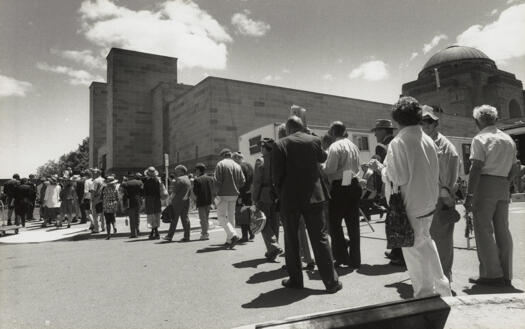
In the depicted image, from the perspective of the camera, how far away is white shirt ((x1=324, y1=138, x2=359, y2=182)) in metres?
4.79

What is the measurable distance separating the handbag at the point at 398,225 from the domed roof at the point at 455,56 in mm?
55643

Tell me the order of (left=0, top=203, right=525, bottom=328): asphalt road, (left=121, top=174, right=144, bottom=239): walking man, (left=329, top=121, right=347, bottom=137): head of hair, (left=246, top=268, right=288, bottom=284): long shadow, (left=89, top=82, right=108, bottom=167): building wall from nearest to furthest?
(left=0, top=203, right=525, bottom=328): asphalt road, (left=246, top=268, right=288, bottom=284): long shadow, (left=329, top=121, right=347, bottom=137): head of hair, (left=121, top=174, right=144, bottom=239): walking man, (left=89, top=82, right=108, bottom=167): building wall

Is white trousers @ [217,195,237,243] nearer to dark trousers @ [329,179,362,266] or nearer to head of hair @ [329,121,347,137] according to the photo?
dark trousers @ [329,179,362,266]

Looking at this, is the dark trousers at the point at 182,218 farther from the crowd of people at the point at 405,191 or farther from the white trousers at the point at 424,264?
the white trousers at the point at 424,264

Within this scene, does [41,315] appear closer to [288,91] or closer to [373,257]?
[373,257]

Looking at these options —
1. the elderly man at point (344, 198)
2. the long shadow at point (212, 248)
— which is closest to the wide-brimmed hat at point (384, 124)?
the elderly man at point (344, 198)

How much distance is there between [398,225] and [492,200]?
148 cm

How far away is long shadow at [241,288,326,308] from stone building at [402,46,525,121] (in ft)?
157

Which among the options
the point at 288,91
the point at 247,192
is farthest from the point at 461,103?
the point at 247,192

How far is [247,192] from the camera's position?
8.16m

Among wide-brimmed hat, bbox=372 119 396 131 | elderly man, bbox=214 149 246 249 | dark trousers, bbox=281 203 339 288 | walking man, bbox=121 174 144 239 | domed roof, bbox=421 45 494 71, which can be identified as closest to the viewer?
dark trousers, bbox=281 203 339 288

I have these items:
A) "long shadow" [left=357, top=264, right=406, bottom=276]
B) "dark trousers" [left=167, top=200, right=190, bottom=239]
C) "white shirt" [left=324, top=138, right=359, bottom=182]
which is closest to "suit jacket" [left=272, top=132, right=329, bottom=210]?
"white shirt" [left=324, top=138, right=359, bottom=182]

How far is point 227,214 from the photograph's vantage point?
7.57 meters

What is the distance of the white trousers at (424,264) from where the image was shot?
3037 mm
